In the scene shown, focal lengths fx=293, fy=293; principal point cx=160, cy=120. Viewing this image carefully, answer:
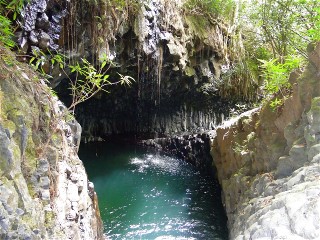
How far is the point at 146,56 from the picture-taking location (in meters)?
8.63

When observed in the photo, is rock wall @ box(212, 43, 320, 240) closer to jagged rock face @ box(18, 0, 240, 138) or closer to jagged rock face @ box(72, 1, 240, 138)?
jagged rock face @ box(72, 1, 240, 138)

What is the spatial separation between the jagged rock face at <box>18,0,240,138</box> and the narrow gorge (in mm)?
40

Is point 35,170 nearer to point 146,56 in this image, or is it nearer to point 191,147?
point 146,56

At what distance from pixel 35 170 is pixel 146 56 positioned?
6.27 meters

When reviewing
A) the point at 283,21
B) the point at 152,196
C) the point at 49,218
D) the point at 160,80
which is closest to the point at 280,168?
the point at 49,218

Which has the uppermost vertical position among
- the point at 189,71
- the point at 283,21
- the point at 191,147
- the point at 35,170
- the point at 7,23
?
the point at 283,21

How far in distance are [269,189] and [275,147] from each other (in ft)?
2.92

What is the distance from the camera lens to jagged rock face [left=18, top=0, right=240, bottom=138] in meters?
6.19

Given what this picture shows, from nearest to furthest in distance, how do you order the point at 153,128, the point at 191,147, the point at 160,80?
the point at 160,80 → the point at 191,147 → the point at 153,128

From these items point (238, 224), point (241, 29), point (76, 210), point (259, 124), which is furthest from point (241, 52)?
point (76, 210)

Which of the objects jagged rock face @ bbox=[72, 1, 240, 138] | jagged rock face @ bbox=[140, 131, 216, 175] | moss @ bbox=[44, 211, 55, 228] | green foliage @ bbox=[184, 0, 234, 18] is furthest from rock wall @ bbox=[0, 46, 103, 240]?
green foliage @ bbox=[184, 0, 234, 18]

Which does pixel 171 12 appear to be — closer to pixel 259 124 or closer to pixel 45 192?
pixel 259 124

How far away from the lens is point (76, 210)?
11.2 feet

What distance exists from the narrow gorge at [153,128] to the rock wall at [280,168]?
0.02 metres
